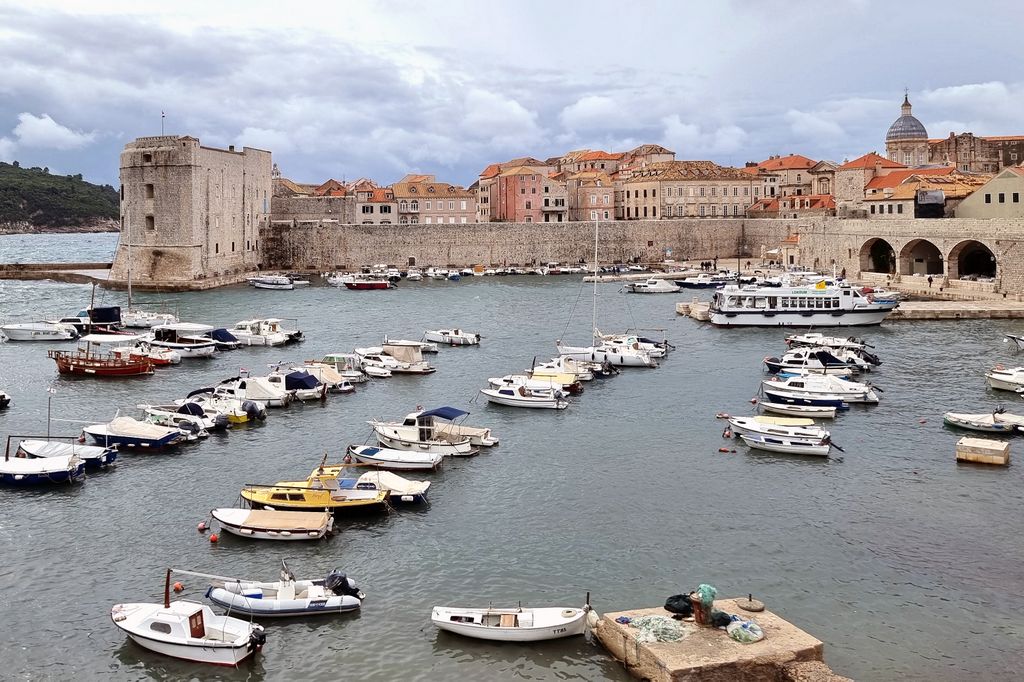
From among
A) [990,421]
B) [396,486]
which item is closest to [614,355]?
[990,421]

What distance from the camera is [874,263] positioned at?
6278 cm

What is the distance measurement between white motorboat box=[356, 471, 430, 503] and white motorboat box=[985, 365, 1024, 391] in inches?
723

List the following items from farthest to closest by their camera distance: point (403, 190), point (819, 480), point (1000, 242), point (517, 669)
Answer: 1. point (403, 190)
2. point (1000, 242)
3. point (819, 480)
4. point (517, 669)

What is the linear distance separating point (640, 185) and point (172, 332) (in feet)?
179

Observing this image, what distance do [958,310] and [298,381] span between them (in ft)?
97.9

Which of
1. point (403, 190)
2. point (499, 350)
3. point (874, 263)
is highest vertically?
Result: point (403, 190)

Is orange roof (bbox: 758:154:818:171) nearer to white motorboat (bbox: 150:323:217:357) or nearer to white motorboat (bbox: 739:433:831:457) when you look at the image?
white motorboat (bbox: 150:323:217:357)

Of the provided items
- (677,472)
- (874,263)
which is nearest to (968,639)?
(677,472)

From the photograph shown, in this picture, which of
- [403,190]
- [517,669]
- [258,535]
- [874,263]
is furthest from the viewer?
[403,190]

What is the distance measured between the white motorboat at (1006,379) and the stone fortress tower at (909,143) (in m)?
60.1

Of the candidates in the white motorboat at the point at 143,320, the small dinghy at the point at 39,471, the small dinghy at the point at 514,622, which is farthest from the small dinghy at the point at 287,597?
the white motorboat at the point at 143,320

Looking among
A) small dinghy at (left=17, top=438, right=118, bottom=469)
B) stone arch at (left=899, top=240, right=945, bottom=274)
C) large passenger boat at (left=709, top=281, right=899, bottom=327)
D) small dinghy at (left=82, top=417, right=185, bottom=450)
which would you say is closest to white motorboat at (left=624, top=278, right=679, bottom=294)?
stone arch at (left=899, top=240, right=945, bottom=274)

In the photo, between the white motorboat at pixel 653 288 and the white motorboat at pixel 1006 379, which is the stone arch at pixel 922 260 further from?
the white motorboat at pixel 1006 379

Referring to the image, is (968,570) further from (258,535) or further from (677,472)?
(258,535)
